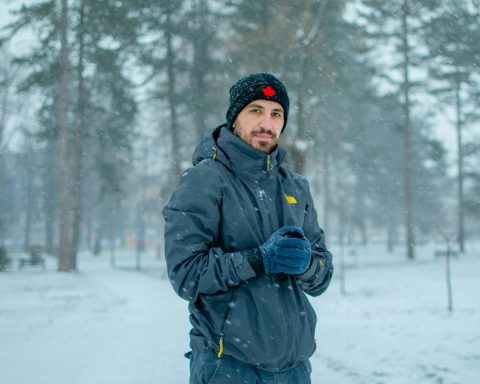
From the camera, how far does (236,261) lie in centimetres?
201

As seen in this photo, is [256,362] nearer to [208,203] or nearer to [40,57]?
[208,203]

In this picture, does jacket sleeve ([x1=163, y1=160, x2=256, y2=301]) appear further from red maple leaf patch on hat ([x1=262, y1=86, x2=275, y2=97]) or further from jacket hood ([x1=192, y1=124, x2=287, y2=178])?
red maple leaf patch on hat ([x1=262, y1=86, x2=275, y2=97])

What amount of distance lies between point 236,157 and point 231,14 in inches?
730

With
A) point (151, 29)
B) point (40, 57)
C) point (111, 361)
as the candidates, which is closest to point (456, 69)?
point (151, 29)

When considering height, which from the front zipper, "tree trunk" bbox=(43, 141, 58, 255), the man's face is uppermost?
"tree trunk" bbox=(43, 141, 58, 255)

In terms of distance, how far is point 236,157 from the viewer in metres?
2.32

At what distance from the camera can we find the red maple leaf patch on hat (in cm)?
245

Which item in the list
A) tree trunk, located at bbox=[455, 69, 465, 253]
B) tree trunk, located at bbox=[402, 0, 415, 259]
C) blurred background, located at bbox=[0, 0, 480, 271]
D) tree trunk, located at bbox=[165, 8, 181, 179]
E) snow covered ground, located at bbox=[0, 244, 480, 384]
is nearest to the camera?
snow covered ground, located at bbox=[0, 244, 480, 384]

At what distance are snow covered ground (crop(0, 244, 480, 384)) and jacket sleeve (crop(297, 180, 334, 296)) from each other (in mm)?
3560

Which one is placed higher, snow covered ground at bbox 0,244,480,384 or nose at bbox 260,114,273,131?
nose at bbox 260,114,273,131

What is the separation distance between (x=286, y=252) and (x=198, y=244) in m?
0.39

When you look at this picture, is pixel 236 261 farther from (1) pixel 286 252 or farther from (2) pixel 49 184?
(2) pixel 49 184

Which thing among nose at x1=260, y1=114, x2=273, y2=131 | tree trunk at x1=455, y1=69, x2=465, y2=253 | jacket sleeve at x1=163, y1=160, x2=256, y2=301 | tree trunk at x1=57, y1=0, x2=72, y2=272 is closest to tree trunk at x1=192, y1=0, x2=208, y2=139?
tree trunk at x1=57, y1=0, x2=72, y2=272

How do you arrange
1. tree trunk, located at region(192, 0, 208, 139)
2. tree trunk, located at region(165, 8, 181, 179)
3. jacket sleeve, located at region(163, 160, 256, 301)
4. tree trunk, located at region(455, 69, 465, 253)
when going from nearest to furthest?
jacket sleeve, located at region(163, 160, 256, 301) → tree trunk, located at region(192, 0, 208, 139) → tree trunk, located at region(165, 8, 181, 179) → tree trunk, located at region(455, 69, 465, 253)
